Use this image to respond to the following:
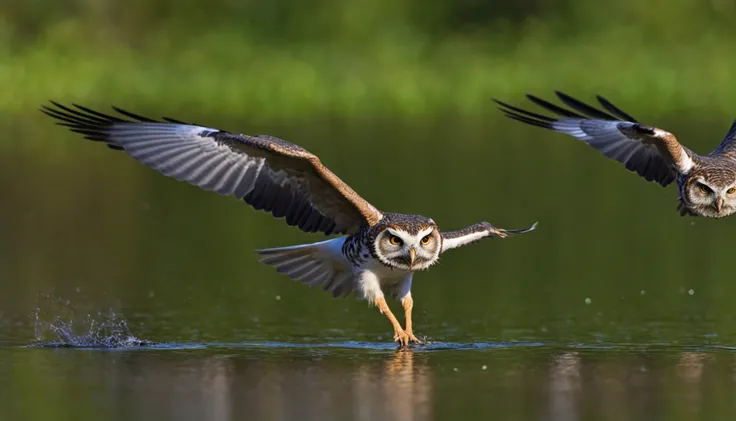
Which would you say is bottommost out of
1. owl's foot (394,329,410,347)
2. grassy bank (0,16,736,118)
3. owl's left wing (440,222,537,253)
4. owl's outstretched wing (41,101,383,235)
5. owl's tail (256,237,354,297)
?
owl's foot (394,329,410,347)

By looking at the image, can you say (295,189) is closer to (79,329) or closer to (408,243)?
(408,243)

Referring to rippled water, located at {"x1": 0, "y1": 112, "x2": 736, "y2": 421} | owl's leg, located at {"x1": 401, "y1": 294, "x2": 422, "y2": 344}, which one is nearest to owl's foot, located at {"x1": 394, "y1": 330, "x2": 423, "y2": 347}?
owl's leg, located at {"x1": 401, "y1": 294, "x2": 422, "y2": 344}

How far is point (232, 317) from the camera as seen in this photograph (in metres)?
13.9

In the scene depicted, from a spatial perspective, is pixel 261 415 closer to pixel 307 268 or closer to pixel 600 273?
pixel 307 268

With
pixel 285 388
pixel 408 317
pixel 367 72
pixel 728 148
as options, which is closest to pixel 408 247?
pixel 408 317

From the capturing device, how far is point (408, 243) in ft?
40.2

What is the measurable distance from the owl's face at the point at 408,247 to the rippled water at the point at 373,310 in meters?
0.58

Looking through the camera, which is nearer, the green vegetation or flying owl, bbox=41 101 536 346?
flying owl, bbox=41 101 536 346

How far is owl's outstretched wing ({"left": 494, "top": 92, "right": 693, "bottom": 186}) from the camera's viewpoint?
1387 centimetres

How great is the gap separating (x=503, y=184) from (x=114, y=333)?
424 inches

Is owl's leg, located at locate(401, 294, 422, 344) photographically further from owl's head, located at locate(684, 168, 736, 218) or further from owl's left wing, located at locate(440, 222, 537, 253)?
owl's head, located at locate(684, 168, 736, 218)

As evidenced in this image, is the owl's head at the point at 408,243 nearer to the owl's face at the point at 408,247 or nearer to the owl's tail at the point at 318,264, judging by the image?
the owl's face at the point at 408,247

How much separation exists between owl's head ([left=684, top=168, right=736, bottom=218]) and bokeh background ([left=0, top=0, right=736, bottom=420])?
2.55 ft

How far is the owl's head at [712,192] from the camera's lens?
13.5m
